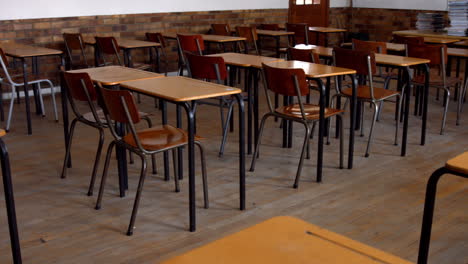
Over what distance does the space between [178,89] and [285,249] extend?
210cm

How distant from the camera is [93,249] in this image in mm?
2650

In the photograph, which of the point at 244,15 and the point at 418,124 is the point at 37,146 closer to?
the point at 418,124

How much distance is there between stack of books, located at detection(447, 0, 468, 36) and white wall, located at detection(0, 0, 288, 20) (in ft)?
10.6

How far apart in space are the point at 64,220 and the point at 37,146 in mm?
1641

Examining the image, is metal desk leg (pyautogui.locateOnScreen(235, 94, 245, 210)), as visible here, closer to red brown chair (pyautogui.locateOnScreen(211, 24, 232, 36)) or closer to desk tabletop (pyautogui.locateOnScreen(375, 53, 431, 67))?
desk tabletop (pyautogui.locateOnScreen(375, 53, 431, 67))

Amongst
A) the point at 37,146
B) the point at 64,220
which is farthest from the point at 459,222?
the point at 37,146

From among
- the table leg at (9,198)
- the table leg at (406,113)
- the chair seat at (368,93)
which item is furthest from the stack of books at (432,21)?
the table leg at (9,198)

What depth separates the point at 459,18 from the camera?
6.68 m

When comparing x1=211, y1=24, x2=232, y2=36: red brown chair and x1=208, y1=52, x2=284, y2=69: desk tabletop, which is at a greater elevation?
x1=211, y1=24, x2=232, y2=36: red brown chair

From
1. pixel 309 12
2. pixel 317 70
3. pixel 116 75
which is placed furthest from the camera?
Result: pixel 309 12

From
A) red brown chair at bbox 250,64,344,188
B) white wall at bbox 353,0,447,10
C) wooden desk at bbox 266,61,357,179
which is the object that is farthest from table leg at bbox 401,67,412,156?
white wall at bbox 353,0,447,10

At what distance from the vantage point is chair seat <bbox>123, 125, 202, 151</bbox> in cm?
291

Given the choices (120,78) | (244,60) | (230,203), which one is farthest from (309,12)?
(230,203)

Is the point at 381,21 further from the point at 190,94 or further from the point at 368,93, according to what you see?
the point at 190,94
